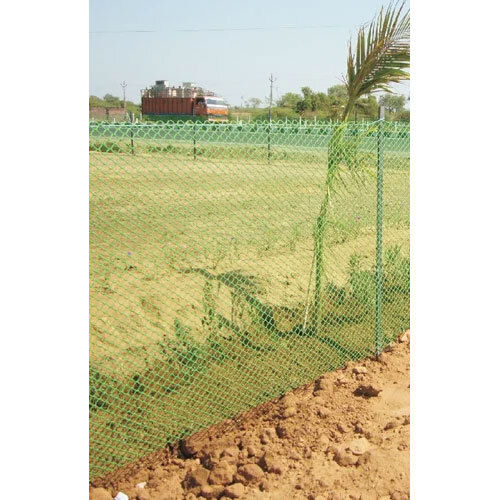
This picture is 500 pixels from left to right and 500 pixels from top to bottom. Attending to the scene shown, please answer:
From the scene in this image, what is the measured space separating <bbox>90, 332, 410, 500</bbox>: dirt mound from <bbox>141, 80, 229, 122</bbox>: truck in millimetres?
41001

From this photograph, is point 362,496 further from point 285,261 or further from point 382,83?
point 285,261

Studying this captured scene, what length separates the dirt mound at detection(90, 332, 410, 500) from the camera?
11.9 ft

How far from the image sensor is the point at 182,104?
45781 mm

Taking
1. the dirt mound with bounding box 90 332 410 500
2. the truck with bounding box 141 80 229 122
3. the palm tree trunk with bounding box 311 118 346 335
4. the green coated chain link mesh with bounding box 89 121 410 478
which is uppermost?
the truck with bounding box 141 80 229 122

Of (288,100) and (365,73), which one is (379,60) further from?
(288,100)

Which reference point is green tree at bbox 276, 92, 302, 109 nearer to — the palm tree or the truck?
the truck

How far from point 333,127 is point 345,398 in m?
2.21

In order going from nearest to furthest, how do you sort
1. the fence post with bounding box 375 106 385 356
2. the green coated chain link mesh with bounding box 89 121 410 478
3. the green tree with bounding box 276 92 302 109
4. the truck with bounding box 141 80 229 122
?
the green coated chain link mesh with bounding box 89 121 410 478, the fence post with bounding box 375 106 385 356, the truck with bounding box 141 80 229 122, the green tree with bounding box 276 92 302 109

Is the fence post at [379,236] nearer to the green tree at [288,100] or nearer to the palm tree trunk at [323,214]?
the palm tree trunk at [323,214]

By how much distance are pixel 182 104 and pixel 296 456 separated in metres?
43.7

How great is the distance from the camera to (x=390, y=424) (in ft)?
14.0

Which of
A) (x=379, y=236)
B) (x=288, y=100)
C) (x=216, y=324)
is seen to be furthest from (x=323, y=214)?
(x=288, y=100)

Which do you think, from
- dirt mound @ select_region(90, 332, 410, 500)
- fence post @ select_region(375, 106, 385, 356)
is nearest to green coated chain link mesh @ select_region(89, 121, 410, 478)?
fence post @ select_region(375, 106, 385, 356)

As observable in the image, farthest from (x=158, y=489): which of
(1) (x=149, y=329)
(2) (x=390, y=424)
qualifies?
(1) (x=149, y=329)
